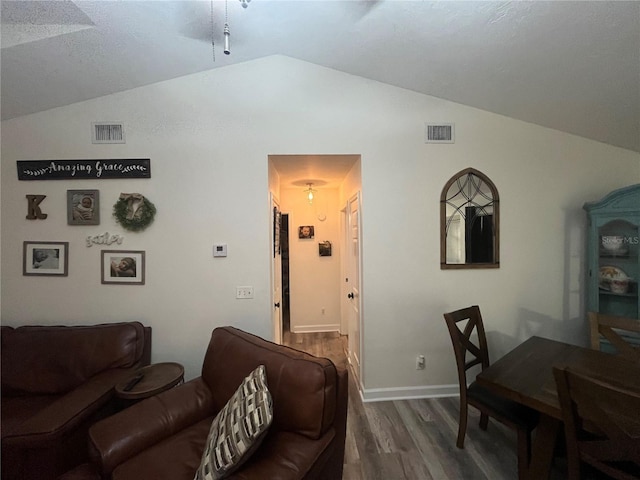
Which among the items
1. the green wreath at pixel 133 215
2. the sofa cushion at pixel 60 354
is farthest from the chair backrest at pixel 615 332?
the green wreath at pixel 133 215

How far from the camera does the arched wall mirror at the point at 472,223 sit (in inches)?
95.7

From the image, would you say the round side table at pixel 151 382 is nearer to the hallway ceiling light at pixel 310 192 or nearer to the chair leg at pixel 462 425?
the chair leg at pixel 462 425

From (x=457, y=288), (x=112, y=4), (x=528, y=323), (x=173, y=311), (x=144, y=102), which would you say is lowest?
(x=528, y=323)

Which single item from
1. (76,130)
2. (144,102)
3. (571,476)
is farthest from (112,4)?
(571,476)

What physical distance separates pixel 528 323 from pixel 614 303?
0.71 meters

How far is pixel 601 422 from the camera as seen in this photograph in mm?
1014

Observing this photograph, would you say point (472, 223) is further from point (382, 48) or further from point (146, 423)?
point (146, 423)

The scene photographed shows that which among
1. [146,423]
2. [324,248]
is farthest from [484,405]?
[324,248]

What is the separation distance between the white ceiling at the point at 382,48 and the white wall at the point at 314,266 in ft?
7.21

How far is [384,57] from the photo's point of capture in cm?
204

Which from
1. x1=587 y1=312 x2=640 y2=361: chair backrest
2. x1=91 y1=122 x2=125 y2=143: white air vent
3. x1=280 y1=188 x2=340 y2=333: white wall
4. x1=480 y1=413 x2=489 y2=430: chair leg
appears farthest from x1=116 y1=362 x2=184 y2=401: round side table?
x1=587 y1=312 x2=640 y2=361: chair backrest

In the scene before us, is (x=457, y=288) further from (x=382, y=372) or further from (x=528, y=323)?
(x=382, y=372)

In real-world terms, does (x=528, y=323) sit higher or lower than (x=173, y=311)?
lower

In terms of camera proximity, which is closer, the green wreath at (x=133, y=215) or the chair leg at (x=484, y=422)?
the chair leg at (x=484, y=422)
